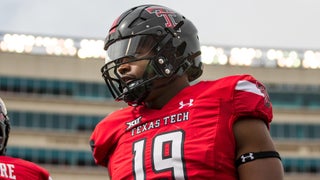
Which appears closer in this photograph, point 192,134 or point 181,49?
point 192,134

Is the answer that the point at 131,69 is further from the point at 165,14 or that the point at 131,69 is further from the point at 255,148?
the point at 255,148

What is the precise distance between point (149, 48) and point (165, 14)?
257mm

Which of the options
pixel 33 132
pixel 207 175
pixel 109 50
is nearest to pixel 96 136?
pixel 109 50

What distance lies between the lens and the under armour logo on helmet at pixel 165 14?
179 inches

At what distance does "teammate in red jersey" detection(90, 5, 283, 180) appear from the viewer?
4070 mm

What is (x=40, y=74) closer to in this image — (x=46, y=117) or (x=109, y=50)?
(x=46, y=117)

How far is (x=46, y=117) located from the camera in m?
47.9

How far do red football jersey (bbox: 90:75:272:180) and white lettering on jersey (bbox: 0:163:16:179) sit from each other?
261 centimetres

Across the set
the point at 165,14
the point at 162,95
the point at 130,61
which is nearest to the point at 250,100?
the point at 162,95

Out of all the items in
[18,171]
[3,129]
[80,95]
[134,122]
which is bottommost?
[80,95]

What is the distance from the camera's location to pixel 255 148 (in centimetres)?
405

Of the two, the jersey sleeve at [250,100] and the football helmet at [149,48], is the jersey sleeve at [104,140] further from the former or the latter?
the jersey sleeve at [250,100]

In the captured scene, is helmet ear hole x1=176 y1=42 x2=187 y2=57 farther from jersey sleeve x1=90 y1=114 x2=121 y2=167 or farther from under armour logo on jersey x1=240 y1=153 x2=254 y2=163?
under armour logo on jersey x1=240 y1=153 x2=254 y2=163

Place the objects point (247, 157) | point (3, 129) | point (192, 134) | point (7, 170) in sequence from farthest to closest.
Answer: point (3, 129) → point (7, 170) → point (192, 134) → point (247, 157)
